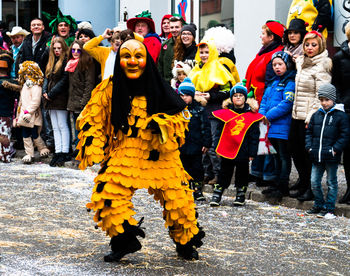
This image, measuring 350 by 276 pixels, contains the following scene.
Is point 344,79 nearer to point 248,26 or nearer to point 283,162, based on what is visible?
point 283,162

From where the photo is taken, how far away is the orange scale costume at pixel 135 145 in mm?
5426

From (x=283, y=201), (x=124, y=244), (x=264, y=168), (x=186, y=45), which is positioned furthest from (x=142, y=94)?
(x=186, y=45)

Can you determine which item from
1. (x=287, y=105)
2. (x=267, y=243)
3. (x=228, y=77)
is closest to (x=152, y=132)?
(x=267, y=243)

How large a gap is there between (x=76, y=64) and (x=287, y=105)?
14.5 ft

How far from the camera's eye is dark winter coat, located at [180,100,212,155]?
8445 mm

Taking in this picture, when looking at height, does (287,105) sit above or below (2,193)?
above

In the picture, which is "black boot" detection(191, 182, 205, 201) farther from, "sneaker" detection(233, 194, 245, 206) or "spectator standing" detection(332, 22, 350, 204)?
"spectator standing" detection(332, 22, 350, 204)

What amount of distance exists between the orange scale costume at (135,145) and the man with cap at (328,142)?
2508mm

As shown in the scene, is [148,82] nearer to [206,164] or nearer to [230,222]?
[230,222]

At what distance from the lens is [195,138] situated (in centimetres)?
846

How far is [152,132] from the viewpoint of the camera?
18.2ft

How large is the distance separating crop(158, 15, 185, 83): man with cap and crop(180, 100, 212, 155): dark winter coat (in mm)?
2266

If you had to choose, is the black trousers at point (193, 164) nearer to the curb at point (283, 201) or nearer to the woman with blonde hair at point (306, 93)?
the curb at point (283, 201)

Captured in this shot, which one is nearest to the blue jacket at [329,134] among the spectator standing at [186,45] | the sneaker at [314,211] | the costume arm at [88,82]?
the sneaker at [314,211]
